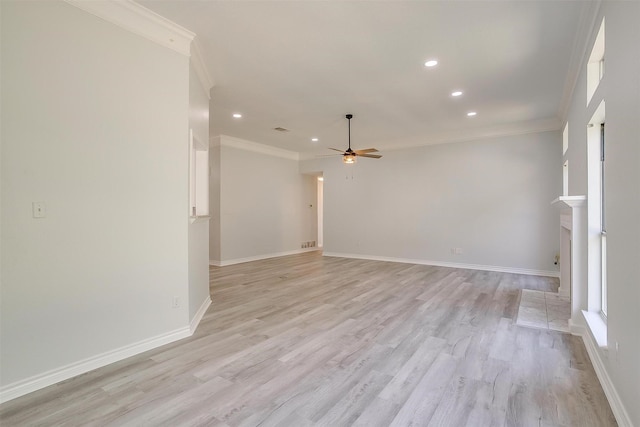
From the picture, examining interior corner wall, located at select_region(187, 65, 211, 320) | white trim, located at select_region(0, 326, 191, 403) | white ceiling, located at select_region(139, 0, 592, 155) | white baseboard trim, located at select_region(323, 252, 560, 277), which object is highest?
white ceiling, located at select_region(139, 0, 592, 155)

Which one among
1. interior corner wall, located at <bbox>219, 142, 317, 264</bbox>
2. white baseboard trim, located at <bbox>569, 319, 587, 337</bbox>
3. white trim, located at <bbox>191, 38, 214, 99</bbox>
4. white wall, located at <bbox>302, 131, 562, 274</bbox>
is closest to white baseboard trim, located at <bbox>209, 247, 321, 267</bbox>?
interior corner wall, located at <bbox>219, 142, 317, 264</bbox>

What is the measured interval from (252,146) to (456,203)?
507 centimetres

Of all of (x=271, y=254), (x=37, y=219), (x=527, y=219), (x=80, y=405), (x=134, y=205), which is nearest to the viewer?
(x=80, y=405)

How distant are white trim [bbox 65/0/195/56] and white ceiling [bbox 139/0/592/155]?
0.10 m

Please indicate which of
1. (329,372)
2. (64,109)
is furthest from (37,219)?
(329,372)

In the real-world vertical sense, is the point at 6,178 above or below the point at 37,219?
above

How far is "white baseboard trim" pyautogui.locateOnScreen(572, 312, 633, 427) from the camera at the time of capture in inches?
67.8

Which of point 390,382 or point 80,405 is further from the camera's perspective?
point 390,382

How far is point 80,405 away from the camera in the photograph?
196 cm

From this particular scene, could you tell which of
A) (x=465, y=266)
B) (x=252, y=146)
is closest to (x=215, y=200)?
(x=252, y=146)

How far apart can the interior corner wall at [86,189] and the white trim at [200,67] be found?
217 millimetres

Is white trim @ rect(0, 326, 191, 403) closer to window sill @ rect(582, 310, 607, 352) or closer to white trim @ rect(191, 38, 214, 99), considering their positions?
white trim @ rect(191, 38, 214, 99)

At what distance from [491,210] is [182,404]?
6.34 meters

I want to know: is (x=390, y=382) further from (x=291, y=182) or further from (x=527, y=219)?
(x=291, y=182)
